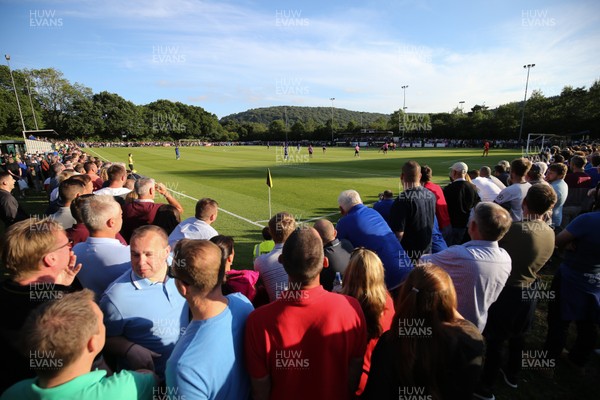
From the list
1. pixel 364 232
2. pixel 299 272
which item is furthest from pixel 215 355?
pixel 364 232

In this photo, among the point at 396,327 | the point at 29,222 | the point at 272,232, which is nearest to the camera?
the point at 396,327

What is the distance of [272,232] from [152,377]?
6.43 ft

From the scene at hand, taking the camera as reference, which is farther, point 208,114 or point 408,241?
point 208,114

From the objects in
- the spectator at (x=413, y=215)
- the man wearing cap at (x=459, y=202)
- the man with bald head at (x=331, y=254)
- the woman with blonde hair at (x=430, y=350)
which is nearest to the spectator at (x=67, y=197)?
the man with bald head at (x=331, y=254)

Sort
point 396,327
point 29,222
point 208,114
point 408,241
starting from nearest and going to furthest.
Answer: point 396,327 < point 29,222 < point 408,241 < point 208,114

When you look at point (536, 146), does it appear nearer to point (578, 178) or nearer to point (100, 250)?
point (578, 178)

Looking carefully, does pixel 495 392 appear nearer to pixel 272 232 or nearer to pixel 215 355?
pixel 272 232

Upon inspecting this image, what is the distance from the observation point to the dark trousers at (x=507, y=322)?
3.48m

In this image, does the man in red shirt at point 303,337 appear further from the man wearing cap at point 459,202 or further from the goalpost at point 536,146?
the goalpost at point 536,146

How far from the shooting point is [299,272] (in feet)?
6.70

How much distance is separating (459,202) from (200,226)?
5.07 meters

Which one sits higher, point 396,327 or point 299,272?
point 299,272

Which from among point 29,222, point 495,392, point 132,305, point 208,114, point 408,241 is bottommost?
point 495,392

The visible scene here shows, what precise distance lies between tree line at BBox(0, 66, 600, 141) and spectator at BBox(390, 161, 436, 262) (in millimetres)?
67394
